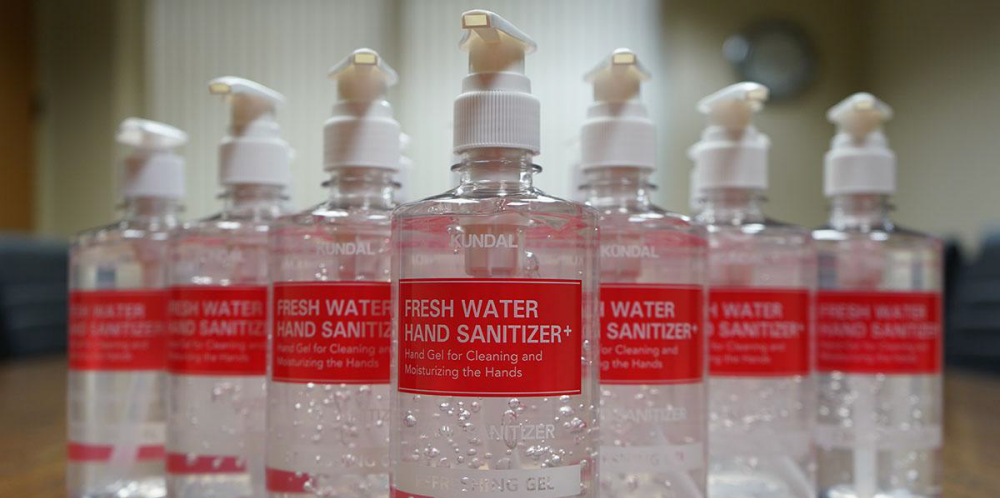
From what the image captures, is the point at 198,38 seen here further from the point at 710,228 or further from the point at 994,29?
the point at 710,228

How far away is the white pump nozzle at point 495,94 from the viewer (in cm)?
51

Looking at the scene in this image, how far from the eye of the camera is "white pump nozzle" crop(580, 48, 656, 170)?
602 mm

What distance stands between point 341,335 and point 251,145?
0.18 metres

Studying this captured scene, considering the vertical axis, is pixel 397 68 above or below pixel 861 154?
above

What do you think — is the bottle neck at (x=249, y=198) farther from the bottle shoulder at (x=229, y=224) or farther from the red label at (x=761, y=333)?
the red label at (x=761, y=333)

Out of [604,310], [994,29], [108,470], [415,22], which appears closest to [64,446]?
[108,470]

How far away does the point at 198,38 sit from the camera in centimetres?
307

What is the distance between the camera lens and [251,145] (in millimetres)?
657

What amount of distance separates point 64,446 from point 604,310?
2.26 ft

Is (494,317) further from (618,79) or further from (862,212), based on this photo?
(862,212)

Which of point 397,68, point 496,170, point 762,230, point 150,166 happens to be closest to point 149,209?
point 150,166

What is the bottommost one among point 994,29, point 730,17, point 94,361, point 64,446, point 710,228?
point 64,446

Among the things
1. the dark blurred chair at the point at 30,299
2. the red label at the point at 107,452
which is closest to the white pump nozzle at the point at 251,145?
the red label at the point at 107,452

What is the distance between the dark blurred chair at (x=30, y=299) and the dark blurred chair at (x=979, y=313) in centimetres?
225
